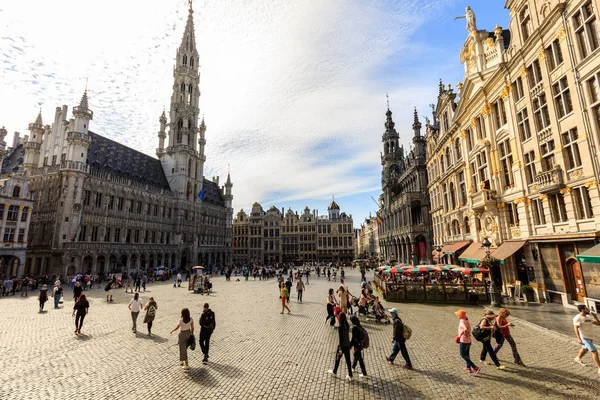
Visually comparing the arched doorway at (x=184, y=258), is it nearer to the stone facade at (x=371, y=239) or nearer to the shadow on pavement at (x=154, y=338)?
the stone facade at (x=371, y=239)

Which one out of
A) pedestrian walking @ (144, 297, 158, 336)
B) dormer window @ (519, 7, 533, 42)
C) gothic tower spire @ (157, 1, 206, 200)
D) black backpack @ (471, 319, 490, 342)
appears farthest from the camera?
gothic tower spire @ (157, 1, 206, 200)

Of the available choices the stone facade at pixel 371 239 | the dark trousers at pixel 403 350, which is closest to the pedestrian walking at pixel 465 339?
the dark trousers at pixel 403 350

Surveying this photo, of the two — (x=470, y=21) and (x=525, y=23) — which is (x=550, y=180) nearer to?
(x=525, y=23)

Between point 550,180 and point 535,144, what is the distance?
2.93 metres

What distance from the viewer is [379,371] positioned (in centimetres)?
823

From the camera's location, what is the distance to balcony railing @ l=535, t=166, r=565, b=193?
15.6 metres

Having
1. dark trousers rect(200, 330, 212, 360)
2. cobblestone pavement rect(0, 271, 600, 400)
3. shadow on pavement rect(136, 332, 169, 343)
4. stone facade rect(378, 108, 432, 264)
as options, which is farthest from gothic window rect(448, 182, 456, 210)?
shadow on pavement rect(136, 332, 169, 343)

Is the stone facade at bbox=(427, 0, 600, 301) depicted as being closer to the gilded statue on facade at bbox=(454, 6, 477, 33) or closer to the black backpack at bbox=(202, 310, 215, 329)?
the gilded statue on facade at bbox=(454, 6, 477, 33)

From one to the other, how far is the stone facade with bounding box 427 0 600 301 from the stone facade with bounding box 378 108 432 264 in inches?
642

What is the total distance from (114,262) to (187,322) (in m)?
47.0

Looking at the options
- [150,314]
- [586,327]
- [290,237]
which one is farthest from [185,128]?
[586,327]

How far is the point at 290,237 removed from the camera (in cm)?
9681

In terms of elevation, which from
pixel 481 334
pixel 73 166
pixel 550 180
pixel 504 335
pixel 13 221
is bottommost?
pixel 504 335

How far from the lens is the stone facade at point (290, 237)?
92.8m
